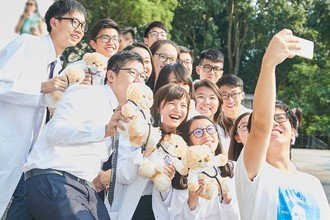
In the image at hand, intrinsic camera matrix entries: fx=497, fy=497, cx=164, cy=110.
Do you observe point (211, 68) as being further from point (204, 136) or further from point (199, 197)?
point (199, 197)

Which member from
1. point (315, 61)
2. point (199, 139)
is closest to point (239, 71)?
point (315, 61)

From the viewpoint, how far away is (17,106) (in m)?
3.29

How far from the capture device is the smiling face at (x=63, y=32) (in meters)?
3.59

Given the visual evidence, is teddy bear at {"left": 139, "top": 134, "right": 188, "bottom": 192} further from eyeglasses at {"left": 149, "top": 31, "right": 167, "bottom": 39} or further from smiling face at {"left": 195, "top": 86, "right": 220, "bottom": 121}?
eyeglasses at {"left": 149, "top": 31, "right": 167, "bottom": 39}

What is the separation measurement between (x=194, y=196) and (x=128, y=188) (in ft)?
1.39

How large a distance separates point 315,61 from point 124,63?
76.7ft

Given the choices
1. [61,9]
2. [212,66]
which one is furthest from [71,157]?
[212,66]

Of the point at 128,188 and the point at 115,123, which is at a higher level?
the point at 115,123

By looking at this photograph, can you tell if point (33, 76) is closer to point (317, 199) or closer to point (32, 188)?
point (32, 188)

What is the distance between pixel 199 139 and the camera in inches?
130

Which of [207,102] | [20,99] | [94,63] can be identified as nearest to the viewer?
→ [20,99]

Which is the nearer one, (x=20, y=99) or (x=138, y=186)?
(x=138, y=186)

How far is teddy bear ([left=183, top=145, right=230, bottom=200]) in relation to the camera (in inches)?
115

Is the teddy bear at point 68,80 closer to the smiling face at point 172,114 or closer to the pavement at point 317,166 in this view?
the smiling face at point 172,114
